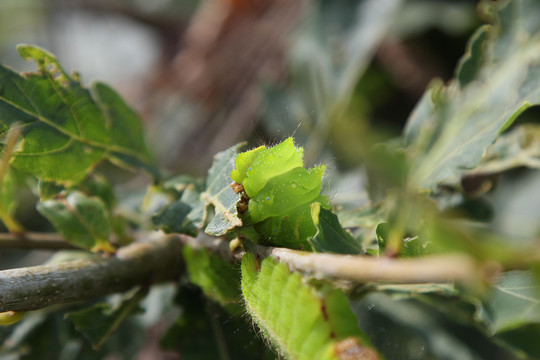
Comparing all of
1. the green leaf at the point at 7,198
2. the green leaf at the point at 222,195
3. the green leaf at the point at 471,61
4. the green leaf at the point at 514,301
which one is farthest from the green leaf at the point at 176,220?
the green leaf at the point at 471,61

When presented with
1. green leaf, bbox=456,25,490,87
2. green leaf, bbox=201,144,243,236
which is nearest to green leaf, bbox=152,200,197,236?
green leaf, bbox=201,144,243,236

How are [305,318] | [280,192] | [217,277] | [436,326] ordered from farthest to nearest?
[436,326]
[217,277]
[280,192]
[305,318]

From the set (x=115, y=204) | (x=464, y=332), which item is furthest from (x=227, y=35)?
(x=464, y=332)

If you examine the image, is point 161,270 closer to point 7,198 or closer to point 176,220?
point 176,220

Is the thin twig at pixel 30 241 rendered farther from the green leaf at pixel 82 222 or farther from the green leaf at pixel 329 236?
the green leaf at pixel 329 236

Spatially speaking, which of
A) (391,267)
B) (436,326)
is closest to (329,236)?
(391,267)

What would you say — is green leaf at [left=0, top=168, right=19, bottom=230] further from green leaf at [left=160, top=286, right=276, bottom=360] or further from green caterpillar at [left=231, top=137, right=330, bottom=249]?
green caterpillar at [left=231, top=137, right=330, bottom=249]
